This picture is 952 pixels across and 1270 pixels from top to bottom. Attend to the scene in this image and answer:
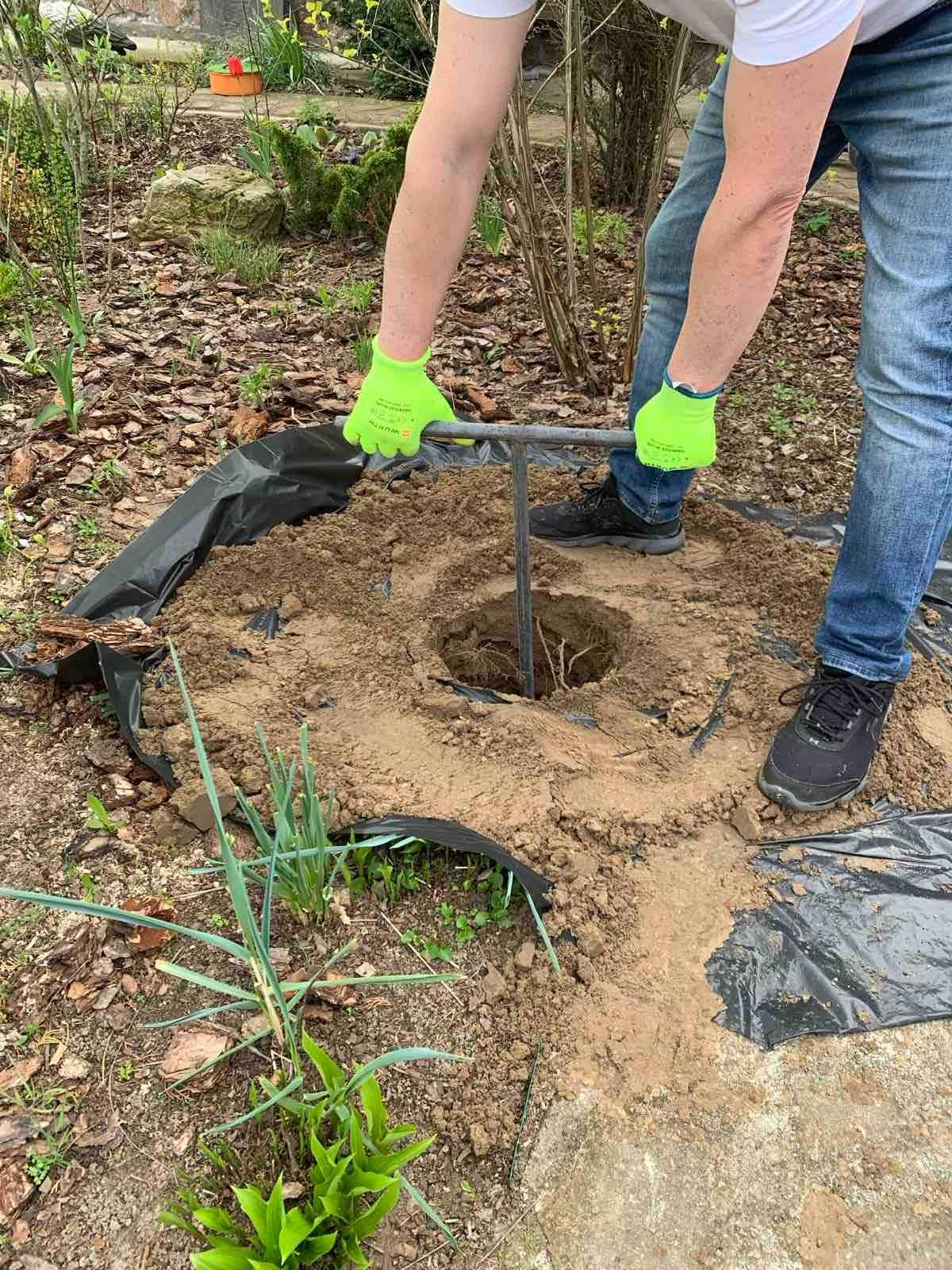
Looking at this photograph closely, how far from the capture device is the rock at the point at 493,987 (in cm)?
145

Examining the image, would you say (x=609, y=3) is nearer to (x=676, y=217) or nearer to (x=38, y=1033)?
(x=676, y=217)

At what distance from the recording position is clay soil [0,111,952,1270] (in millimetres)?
1317

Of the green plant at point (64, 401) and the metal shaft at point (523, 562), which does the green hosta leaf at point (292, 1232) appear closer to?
the metal shaft at point (523, 562)

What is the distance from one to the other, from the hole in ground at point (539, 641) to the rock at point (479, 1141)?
44.1 inches

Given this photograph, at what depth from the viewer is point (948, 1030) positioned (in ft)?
4.72

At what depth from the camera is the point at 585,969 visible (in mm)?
1475

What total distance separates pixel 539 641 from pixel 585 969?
104cm

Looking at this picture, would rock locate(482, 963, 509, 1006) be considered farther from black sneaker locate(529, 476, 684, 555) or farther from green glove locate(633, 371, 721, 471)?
black sneaker locate(529, 476, 684, 555)

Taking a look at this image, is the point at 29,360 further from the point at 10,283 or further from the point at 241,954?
the point at 241,954

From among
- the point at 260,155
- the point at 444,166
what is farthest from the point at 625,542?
the point at 260,155

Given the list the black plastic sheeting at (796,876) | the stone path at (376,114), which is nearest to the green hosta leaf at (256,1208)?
the black plastic sheeting at (796,876)

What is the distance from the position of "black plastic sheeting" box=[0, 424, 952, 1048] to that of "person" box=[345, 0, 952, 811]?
143 mm

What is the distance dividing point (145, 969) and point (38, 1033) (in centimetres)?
17

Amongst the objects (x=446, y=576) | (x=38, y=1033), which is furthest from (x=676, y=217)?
(x=38, y=1033)
